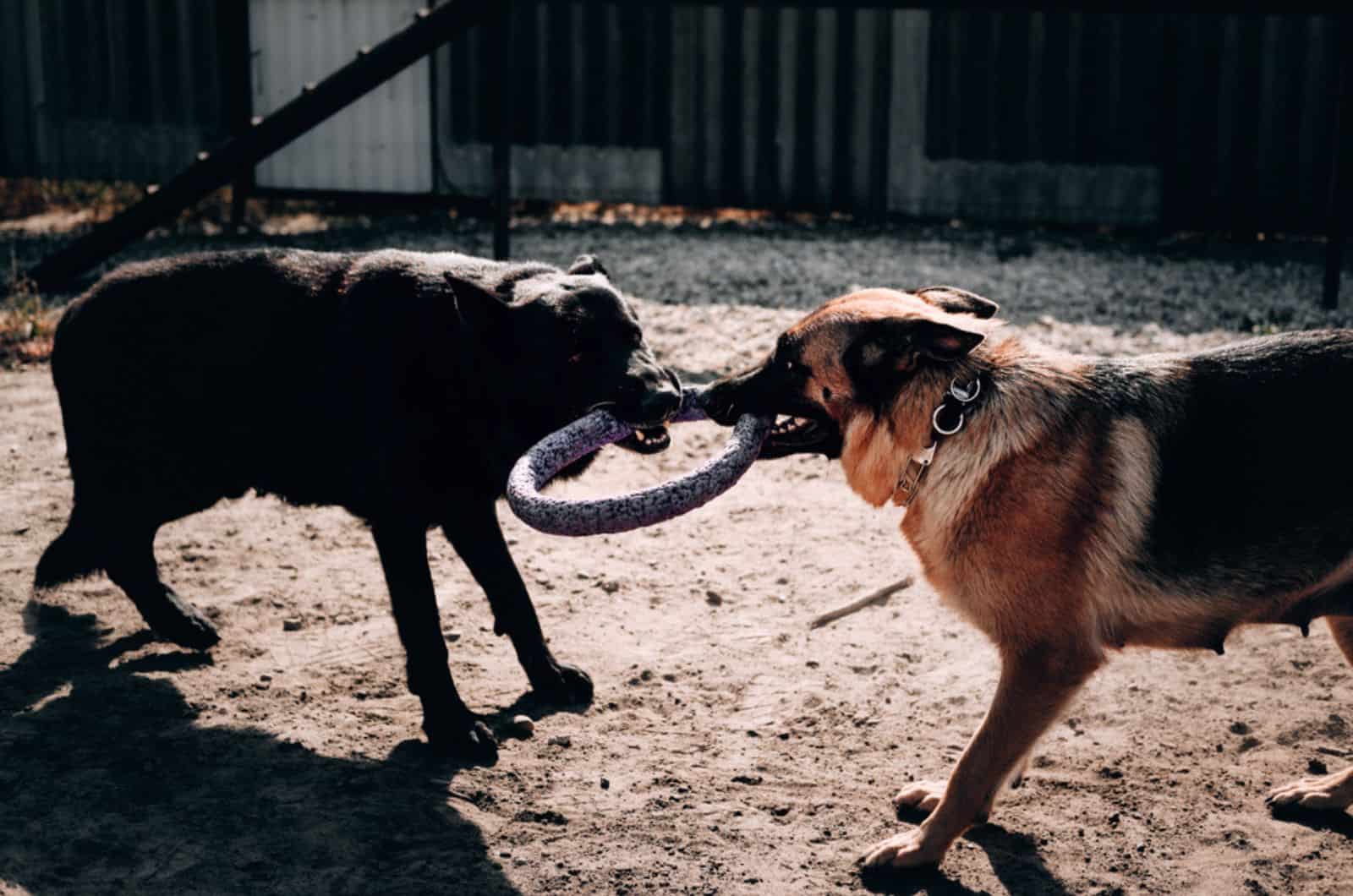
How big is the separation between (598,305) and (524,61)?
1025cm

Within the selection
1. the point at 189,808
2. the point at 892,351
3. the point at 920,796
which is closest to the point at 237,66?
the point at 189,808

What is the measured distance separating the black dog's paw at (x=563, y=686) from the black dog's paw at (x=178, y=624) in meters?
1.36

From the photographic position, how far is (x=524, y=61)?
1421 cm

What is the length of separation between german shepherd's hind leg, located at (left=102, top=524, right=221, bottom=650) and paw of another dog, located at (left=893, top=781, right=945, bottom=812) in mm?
2786

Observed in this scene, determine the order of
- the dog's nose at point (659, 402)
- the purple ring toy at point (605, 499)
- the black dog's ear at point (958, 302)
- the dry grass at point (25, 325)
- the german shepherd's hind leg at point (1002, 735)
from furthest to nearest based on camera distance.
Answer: the dry grass at point (25, 325) → the black dog's ear at point (958, 302) → the dog's nose at point (659, 402) → the purple ring toy at point (605, 499) → the german shepherd's hind leg at point (1002, 735)

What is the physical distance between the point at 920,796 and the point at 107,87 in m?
13.3

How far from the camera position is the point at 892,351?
4.19 meters

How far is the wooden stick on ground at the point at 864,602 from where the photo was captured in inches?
227

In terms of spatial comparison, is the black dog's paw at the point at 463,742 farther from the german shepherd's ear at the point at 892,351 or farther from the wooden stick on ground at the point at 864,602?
the german shepherd's ear at the point at 892,351

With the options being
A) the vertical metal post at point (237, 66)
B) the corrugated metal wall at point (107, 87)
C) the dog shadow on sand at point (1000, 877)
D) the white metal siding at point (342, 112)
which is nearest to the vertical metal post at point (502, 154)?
the white metal siding at point (342, 112)

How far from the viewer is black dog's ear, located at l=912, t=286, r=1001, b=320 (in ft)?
15.0

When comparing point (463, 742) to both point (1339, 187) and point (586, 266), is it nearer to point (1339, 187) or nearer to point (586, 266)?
point (586, 266)

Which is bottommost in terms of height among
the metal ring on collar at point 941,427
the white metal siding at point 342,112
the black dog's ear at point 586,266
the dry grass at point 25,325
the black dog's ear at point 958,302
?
the dry grass at point 25,325

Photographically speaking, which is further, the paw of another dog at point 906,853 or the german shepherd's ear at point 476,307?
the german shepherd's ear at point 476,307
